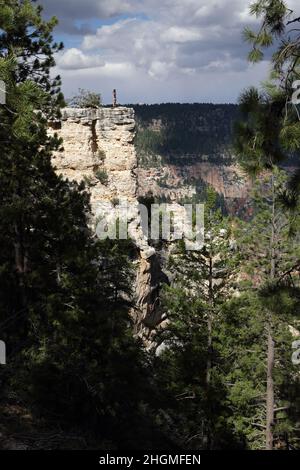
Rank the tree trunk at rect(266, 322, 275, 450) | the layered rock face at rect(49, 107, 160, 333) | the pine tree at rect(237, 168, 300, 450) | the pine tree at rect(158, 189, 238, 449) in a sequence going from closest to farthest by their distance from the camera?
the tree trunk at rect(266, 322, 275, 450), the pine tree at rect(237, 168, 300, 450), the pine tree at rect(158, 189, 238, 449), the layered rock face at rect(49, 107, 160, 333)

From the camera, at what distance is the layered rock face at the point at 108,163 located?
23328mm

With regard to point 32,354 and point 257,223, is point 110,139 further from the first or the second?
point 32,354

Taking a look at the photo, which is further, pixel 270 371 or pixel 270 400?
pixel 270 371

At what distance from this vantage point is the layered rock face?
23.3 m

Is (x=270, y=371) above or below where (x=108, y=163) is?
below

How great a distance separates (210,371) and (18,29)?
33.8 feet

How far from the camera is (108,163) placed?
24844 mm

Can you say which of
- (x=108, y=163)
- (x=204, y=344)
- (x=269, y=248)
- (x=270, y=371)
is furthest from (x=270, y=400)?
(x=108, y=163)

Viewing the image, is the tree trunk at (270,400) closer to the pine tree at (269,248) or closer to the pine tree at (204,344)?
the pine tree at (269,248)

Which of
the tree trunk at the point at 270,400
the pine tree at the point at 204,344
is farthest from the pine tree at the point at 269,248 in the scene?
the pine tree at the point at 204,344

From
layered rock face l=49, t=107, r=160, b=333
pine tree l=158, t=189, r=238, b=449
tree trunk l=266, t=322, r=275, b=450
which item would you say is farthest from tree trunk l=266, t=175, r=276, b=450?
layered rock face l=49, t=107, r=160, b=333

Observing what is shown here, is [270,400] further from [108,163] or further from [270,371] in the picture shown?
[108,163]

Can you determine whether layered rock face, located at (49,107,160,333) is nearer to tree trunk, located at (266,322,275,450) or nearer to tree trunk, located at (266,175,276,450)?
tree trunk, located at (266,175,276,450)

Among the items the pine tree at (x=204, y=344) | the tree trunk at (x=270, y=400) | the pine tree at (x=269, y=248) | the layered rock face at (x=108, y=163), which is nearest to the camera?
the tree trunk at (x=270, y=400)
